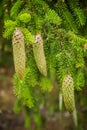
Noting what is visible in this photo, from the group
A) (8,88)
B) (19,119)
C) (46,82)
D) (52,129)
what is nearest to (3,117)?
(19,119)

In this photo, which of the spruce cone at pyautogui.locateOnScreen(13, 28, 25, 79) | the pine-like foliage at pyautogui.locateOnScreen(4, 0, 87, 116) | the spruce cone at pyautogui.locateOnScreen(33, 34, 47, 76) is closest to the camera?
the spruce cone at pyautogui.locateOnScreen(13, 28, 25, 79)

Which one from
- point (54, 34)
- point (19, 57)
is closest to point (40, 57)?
point (19, 57)

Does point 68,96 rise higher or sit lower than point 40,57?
lower

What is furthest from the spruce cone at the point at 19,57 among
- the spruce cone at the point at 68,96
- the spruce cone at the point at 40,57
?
the spruce cone at the point at 68,96

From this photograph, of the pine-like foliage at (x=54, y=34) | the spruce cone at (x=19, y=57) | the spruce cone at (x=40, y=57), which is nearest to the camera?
the spruce cone at (x=19, y=57)

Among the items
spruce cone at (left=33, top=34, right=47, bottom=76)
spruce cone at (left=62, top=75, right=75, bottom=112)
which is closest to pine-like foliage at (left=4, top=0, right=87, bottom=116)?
spruce cone at (left=33, top=34, right=47, bottom=76)

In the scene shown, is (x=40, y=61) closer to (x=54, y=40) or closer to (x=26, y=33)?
(x=26, y=33)

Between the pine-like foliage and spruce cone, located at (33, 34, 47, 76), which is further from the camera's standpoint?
the pine-like foliage

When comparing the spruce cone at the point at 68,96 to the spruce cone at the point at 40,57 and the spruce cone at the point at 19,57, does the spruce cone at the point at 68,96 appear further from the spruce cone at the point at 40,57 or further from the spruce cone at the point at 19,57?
the spruce cone at the point at 19,57

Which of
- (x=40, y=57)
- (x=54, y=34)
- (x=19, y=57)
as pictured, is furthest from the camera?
(x=54, y=34)

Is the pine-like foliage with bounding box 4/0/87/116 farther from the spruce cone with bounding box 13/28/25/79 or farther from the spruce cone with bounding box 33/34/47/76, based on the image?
the spruce cone with bounding box 13/28/25/79

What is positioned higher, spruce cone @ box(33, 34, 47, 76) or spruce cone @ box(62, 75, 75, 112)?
spruce cone @ box(33, 34, 47, 76)

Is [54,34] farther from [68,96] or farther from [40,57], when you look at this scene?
[68,96]
